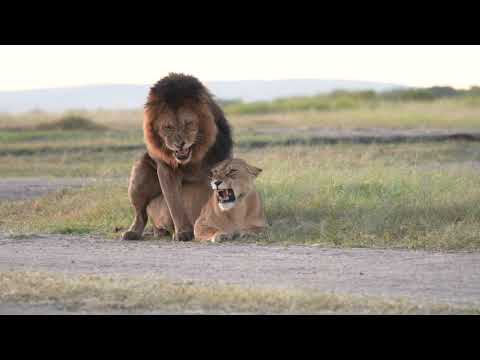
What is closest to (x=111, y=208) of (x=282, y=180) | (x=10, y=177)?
(x=282, y=180)

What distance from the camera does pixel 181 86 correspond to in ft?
35.9

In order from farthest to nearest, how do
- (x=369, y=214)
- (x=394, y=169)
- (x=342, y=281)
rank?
(x=394, y=169) → (x=369, y=214) → (x=342, y=281)

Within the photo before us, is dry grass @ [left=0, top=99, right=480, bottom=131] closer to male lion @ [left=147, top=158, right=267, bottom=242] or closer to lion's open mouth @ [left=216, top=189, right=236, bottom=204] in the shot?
male lion @ [left=147, top=158, right=267, bottom=242]

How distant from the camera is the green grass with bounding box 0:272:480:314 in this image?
23.3 ft

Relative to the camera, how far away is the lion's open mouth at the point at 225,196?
1064cm

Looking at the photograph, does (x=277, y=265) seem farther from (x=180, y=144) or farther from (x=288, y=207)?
(x=288, y=207)

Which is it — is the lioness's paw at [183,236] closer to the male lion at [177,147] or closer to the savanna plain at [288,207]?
the male lion at [177,147]

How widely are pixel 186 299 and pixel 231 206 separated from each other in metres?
3.24

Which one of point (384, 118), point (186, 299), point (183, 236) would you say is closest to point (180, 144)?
point (183, 236)

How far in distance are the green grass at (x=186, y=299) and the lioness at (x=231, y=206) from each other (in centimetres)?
252

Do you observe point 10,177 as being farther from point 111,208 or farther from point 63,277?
point 63,277

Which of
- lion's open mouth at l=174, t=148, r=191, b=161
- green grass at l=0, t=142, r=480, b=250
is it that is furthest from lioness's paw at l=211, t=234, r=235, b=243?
lion's open mouth at l=174, t=148, r=191, b=161

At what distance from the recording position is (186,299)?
746cm

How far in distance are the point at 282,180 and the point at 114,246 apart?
3721mm
